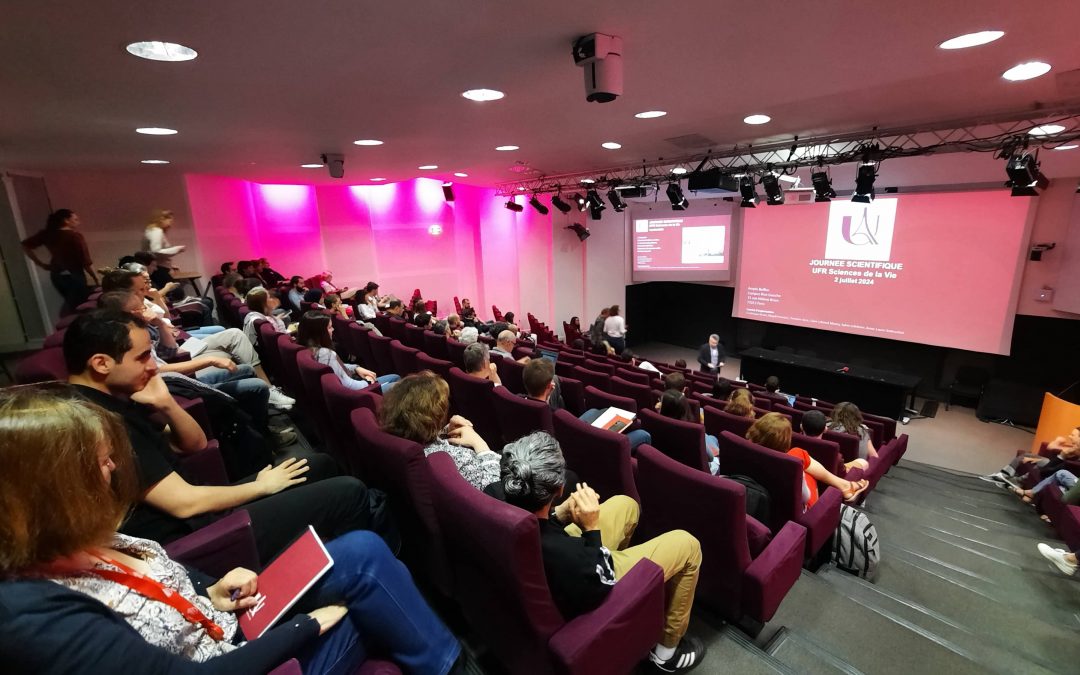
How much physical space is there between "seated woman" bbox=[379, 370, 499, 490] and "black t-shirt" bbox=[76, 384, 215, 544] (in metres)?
0.82

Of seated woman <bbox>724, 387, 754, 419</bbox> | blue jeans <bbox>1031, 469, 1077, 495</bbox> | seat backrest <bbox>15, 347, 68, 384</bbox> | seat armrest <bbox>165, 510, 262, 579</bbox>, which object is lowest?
blue jeans <bbox>1031, 469, 1077, 495</bbox>

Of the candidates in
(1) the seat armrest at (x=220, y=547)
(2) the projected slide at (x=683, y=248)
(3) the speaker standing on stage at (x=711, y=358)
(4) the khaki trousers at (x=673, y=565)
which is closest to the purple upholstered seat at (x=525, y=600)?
(4) the khaki trousers at (x=673, y=565)

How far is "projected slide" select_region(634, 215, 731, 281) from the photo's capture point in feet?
36.4

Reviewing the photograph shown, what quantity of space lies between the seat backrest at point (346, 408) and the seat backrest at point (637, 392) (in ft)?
9.81

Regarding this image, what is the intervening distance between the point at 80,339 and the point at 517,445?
1.73 metres

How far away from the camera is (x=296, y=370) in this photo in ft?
12.0

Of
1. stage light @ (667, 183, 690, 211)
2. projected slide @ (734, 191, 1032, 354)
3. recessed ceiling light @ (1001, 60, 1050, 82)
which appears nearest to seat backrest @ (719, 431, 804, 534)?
recessed ceiling light @ (1001, 60, 1050, 82)

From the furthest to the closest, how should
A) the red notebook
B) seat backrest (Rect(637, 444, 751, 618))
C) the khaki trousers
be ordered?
seat backrest (Rect(637, 444, 751, 618))
the khaki trousers
the red notebook

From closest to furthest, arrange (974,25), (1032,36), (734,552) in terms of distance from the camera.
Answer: (734,552)
(974,25)
(1032,36)

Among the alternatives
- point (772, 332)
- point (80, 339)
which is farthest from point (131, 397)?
point (772, 332)

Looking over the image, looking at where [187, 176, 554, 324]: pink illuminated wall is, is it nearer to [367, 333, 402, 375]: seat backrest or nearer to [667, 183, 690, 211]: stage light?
[367, 333, 402, 375]: seat backrest

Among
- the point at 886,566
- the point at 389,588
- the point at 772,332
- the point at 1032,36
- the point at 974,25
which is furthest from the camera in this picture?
the point at 772,332

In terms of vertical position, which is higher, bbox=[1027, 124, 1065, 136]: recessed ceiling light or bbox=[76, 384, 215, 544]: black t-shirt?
bbox=[1027, 124, 1065, 136]: recessed ceiling light

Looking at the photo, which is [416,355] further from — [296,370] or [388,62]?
[388,62]
